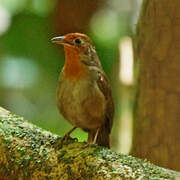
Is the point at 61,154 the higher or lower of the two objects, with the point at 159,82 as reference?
lower

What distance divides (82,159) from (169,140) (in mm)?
1529

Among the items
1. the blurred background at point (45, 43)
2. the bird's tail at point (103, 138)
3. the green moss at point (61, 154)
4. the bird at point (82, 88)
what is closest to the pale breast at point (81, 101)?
the bird at point (82, 88)

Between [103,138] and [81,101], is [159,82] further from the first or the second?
[81,101]

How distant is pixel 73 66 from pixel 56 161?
1.03 m

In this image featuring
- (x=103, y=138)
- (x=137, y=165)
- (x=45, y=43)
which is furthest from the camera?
(x=45, y=43)

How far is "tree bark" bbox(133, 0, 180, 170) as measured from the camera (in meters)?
4.10

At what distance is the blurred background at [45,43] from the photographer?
21.7 feet

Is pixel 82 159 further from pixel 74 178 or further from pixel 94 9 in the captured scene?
pixel 94 9

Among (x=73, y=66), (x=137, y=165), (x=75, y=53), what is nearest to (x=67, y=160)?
(x=137, y=165)

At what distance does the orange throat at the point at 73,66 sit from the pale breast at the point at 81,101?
0.05m

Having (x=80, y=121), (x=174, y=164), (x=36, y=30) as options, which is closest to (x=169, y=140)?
(x=174, y=164)

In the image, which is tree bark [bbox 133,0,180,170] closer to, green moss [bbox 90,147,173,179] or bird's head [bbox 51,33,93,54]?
bird's head [bbox 51,33,93,54]

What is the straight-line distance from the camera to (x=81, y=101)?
141 inches

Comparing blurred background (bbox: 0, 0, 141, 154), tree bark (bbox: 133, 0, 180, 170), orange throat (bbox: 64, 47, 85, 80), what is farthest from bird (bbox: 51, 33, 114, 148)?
blurred background (bbox: 0, 0, 141, 154)
